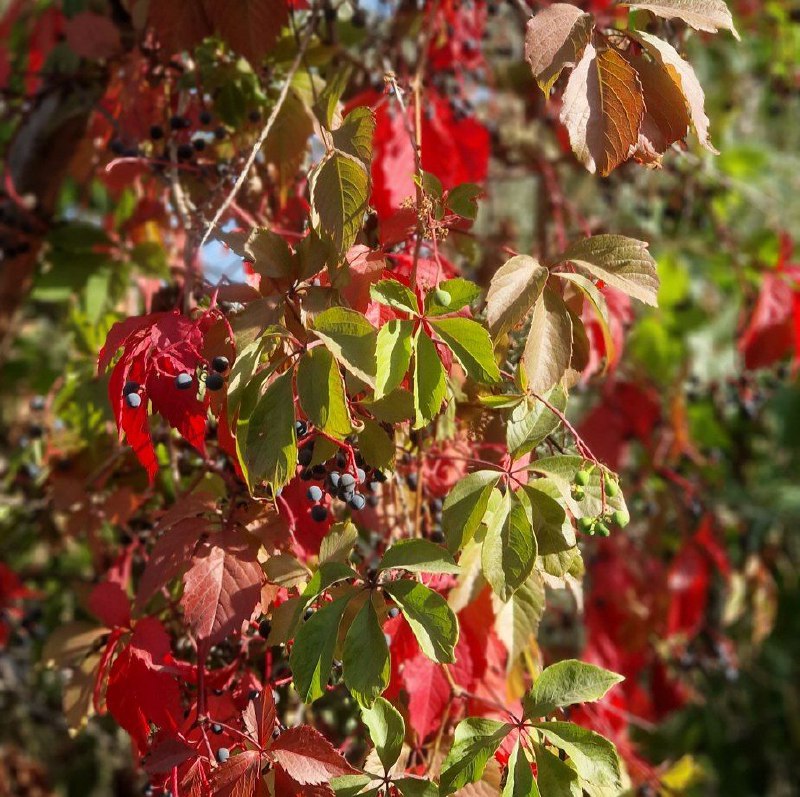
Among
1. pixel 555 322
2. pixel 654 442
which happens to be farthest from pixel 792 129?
pixel 555 322

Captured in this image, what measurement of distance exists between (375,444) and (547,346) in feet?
0.68

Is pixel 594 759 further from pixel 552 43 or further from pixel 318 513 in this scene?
pixel 552 43

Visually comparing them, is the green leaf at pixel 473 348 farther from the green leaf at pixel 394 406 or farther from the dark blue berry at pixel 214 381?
the dark blue berry at pixel 214 381

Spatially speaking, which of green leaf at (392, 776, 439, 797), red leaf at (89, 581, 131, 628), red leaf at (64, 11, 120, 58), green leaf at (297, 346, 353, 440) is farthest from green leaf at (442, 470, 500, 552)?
red leaf at (64, 11, 120, 58)

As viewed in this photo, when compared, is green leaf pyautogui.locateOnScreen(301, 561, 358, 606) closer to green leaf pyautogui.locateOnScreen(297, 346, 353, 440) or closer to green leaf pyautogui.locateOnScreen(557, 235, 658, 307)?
green leaf pyautogui.locateOnScreen(297, 346, 353, 440)

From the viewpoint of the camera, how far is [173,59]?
1.44 metres

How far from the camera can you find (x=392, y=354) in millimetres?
895

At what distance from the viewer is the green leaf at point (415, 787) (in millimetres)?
939

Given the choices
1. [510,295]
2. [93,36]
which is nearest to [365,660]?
[510,295]

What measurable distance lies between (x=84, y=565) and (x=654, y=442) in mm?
1663

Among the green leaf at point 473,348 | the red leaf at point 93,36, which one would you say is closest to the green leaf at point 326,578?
the green leaf at point 473,348

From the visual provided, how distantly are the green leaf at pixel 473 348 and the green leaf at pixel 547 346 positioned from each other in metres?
0.08

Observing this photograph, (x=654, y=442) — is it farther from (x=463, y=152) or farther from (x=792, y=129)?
(x=792, y=129)

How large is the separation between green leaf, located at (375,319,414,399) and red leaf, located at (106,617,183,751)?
434mm
